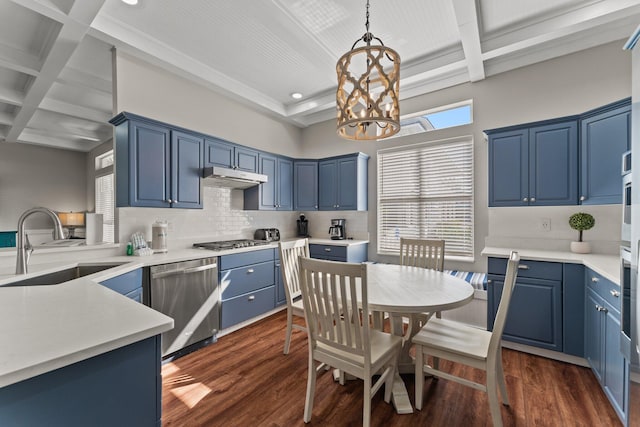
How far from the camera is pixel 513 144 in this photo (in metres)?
2.90

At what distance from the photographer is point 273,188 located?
4.21 meters

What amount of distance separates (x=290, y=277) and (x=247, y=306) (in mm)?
881

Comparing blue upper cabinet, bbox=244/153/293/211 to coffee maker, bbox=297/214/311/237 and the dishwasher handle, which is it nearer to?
coffee maker, bbox=297/214/311/237

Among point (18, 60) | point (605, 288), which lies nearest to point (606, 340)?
point (605, 288)

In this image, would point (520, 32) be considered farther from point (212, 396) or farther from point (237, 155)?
Answer: point (212, 396)

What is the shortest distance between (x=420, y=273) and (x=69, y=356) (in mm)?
2249

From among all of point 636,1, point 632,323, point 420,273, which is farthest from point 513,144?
point 632,323

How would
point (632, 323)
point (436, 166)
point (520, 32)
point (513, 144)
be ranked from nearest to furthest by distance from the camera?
point (632, 323), point (520, 32), point (513, 144), point (436, 166)

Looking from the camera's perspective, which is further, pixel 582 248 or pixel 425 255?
pixel 425 255

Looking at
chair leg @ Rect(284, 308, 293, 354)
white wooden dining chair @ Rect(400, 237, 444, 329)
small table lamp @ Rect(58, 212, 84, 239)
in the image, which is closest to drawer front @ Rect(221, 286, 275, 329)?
chair leg @ Rect(284, 308, 293, 354)

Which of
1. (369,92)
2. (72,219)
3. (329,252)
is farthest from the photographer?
(72,219)

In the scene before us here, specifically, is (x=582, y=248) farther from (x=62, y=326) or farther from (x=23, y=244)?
(x=23, y=244)

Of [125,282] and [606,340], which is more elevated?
[125,282]

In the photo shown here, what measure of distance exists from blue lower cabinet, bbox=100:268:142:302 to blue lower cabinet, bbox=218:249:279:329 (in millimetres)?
795
